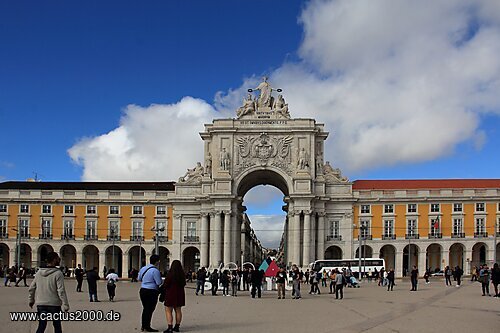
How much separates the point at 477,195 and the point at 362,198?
13.9 m

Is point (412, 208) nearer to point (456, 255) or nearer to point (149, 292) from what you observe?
point (456, 255)

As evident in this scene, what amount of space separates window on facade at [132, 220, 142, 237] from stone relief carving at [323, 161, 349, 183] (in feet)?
80.4

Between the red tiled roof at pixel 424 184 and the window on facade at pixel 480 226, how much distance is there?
5.36m

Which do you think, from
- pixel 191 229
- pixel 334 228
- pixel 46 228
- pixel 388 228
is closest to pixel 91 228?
pixel 46 228

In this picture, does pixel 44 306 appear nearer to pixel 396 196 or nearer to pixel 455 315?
pixel 455 315

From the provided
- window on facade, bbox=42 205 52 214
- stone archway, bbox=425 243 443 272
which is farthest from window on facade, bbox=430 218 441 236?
window on facade, bbox=42 205 52 214

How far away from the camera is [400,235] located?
3403 inches

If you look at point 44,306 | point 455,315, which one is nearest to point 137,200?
point 455,315

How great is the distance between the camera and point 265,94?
90000 mm

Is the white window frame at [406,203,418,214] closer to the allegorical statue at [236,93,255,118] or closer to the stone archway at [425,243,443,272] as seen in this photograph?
the stone archway at [425,243,443,272]

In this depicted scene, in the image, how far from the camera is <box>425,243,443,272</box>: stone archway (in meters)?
87.8

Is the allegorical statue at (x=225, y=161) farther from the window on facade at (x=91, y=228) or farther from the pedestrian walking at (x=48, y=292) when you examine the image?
the pedestrian walking at (x=48, y=292)

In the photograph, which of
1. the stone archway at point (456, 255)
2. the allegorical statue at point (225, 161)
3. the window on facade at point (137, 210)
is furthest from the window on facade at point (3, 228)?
the stone archway at point (456, 255)

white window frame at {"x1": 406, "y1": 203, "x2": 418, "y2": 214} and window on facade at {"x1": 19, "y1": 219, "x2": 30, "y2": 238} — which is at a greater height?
white window frame at {"x1": 406, "y1": 203, "x2": 418, "y2": 214}
